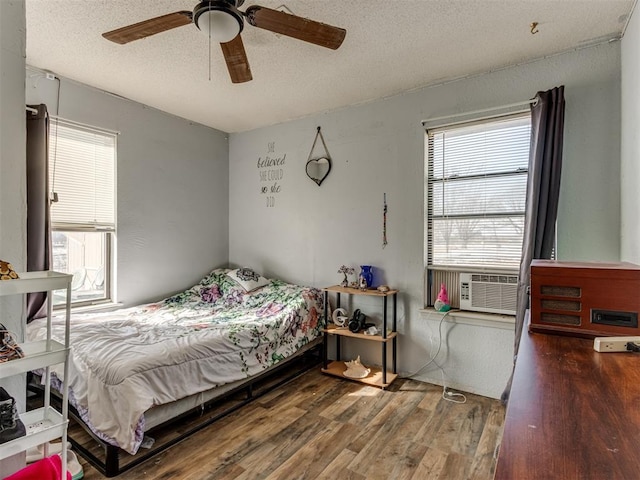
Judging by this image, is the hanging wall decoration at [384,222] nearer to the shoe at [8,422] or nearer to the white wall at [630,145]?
the white wall at [630,145]

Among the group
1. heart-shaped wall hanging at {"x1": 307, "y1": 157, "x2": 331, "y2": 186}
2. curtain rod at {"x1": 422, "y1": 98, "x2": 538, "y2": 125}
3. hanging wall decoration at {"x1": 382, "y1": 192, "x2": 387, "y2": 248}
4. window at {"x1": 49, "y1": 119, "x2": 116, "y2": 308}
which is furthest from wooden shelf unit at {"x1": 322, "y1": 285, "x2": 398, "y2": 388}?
window at {"x1": 49, "y1": 119, "x2": 116, "y2": 308}

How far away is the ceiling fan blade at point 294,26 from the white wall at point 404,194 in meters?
1.48

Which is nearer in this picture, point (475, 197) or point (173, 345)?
point (173, 345)

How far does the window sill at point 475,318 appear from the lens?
255cm

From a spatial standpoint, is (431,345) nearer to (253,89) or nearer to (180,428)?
(180,428)

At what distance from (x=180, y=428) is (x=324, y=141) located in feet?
9.05

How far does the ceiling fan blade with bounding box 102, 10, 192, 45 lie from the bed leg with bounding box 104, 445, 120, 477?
213cm

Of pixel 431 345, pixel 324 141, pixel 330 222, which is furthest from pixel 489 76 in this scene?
pixel 431 345

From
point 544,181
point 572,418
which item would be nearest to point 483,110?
point 544,181

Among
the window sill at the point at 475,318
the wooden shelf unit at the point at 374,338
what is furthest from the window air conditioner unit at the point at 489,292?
the wooden shelf unit at the point at 374,338

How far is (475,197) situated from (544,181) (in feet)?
1.75

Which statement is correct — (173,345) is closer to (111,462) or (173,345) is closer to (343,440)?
(111,462)

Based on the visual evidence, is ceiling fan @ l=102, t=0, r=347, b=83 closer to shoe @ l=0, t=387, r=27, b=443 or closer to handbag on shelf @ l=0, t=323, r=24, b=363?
handbag on shelf @ l=0, t=323, r=24, b=363

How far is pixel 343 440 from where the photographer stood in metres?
2.08
